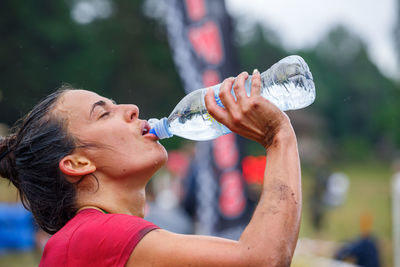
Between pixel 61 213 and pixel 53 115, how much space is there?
1.27 feet

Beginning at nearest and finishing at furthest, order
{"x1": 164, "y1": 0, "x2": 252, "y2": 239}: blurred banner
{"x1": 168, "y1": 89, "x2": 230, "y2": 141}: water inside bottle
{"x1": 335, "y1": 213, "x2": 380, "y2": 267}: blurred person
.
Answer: {"x1": 168, "y1": 89, "x2": 230, "y2": 141}: water inside bottle < {"x1": 164, "y1": 0, "x2": 252, "y2": 239}: blurred banner < {"x1": 335, "y1": 213, "x2": 380, "y2": 267}: blurred person

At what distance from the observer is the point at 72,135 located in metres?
1.57

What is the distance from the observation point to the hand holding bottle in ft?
4.21

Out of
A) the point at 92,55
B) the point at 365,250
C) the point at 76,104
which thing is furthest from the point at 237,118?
the point at 92,55

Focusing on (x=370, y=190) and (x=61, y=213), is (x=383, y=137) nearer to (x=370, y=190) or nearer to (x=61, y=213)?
(x=370, y=190)

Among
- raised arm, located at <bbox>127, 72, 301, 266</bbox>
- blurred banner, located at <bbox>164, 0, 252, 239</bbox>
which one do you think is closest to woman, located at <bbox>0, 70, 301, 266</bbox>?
raised arm, located at <bbox>127, 72, 301, 266</bbox>

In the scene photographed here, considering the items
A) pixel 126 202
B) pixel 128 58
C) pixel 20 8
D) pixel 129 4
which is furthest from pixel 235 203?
pixel 129 4

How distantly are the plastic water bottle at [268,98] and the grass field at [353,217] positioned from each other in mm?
2285

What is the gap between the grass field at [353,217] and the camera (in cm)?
858

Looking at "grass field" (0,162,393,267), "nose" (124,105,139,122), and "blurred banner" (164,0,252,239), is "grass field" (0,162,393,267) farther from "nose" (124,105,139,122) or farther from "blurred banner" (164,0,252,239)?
"nose" (124,105,139,122)

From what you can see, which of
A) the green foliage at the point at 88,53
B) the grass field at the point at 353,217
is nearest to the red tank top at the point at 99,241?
the grass field at the point at 353,217

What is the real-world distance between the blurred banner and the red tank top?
12.2 feet

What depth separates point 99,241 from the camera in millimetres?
1238

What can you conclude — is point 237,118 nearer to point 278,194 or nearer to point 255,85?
point 255,85
